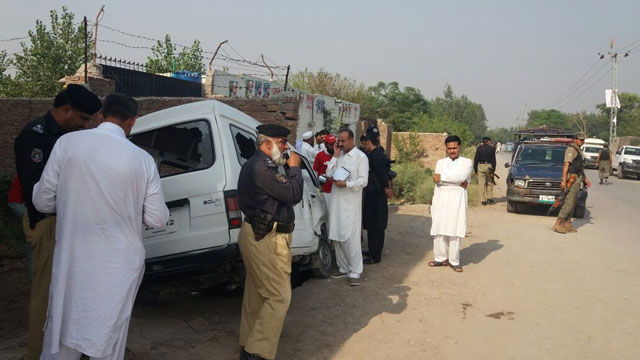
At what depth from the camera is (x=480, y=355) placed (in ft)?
15.1

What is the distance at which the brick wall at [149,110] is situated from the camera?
31.0 ft

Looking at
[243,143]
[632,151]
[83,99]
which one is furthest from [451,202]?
[632,151]

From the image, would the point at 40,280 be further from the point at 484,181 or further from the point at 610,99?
the point at 610,99

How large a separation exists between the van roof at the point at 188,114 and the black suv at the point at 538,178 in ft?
31.2

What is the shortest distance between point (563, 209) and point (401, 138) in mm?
18055

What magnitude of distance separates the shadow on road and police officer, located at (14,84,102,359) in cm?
592

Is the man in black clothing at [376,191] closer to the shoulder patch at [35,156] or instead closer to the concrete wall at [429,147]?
the shoulder patch at [35,156]

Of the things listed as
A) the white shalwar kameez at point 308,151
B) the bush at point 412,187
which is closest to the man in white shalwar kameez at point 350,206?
the white shalwar kameez at point 308,151

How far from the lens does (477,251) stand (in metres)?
8.99

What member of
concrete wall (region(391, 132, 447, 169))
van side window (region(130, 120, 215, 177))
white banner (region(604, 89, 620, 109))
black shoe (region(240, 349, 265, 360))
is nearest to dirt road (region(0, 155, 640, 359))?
black shoe (region(240, 349, 265, 360))

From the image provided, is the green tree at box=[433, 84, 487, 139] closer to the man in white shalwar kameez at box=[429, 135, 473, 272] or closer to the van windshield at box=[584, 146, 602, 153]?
the van windshield at box=[584, 146, 602, 153]

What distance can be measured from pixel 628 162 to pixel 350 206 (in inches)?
984

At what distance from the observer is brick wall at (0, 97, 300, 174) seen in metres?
9.44

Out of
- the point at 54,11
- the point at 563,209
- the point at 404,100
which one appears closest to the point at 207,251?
the point at 563,209
